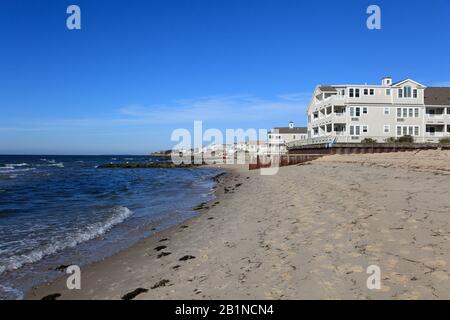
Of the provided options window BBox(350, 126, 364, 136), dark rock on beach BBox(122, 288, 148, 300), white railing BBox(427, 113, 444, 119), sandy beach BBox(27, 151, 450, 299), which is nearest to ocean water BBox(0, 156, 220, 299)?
sandy beach BBox(27, 151, 450, 299)

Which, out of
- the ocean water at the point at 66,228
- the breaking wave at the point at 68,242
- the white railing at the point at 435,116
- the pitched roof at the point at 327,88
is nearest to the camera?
the ocean water at the point at 66,228

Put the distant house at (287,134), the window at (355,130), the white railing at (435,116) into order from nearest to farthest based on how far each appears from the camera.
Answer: the window at (355,130), the white railing at (435,116), the distant house at (287,134)

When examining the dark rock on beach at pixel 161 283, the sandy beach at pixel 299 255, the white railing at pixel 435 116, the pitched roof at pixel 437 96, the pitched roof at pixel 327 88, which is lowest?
the dark rock on beach at pixel 161 283

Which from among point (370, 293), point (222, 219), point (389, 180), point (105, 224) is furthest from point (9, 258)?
point (389, 180)

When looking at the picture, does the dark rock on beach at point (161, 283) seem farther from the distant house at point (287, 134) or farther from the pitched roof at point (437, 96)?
the distant house at point (287, 134)

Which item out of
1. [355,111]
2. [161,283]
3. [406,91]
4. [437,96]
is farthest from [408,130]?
[161,283]

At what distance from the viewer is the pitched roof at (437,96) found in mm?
52000

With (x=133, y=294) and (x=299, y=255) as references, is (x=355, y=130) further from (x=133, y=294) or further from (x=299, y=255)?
(x=133, y=294)

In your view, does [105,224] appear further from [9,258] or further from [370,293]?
[370,293]

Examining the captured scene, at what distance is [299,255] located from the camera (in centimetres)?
738

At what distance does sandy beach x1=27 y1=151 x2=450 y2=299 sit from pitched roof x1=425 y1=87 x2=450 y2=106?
4503cm

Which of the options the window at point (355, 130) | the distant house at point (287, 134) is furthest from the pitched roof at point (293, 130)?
the window at point (355, 130)

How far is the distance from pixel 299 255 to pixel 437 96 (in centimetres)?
5489

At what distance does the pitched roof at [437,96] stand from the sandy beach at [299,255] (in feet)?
148
